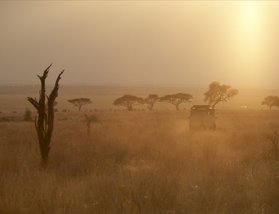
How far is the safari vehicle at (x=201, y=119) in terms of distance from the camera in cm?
3316

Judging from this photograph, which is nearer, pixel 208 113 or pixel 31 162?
pixel 31 162

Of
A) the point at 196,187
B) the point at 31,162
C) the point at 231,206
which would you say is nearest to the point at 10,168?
the point at 31,162

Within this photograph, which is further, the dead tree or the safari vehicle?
the safari vehicle

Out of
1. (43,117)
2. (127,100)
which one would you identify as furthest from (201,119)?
(127,100)

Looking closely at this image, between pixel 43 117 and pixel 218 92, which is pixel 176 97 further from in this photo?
pixel 43 117

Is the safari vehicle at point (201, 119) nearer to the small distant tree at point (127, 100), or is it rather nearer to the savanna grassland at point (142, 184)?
the savanna grassland at point (142, 184)

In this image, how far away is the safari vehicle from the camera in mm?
33156

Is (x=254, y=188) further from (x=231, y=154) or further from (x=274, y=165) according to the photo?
(x=231, y=154)

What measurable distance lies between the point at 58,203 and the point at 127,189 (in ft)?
5.35

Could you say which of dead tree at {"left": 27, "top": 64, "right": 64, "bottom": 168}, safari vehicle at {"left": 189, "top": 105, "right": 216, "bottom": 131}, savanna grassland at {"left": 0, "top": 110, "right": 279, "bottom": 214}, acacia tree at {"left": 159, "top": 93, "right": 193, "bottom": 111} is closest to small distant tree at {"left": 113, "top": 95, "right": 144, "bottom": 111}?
acacia tree at {"left": 159, "top": 93, "right": 193, "bottom": 111}

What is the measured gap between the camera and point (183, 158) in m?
16.0

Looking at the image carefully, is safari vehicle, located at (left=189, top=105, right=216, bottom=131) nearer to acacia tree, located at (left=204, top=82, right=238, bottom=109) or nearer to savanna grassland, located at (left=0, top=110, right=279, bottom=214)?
savanna grassland, located at (left=0, top=110, right=279, bottom=214)

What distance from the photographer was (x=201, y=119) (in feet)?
110

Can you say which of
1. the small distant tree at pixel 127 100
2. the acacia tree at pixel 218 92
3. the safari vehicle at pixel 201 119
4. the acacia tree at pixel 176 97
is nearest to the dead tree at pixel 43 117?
the safari vehicle at pixel 201 119
